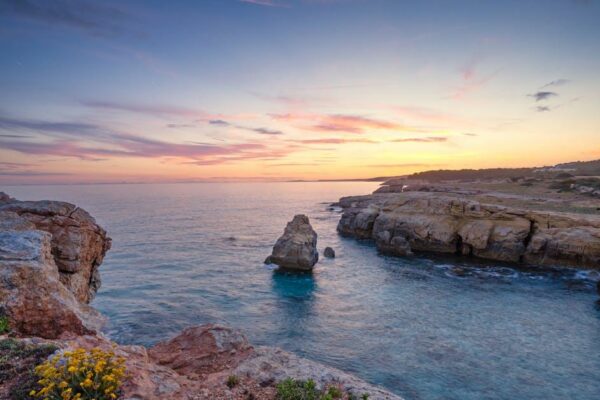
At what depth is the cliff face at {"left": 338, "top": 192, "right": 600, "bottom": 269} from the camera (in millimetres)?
44281

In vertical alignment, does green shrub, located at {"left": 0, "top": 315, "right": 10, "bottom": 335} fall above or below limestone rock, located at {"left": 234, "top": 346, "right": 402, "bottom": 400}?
above

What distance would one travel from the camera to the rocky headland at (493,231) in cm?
4441

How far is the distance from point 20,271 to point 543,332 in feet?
111

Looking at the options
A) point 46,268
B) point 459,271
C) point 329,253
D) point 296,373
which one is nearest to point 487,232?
point 459,271

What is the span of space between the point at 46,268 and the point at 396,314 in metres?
27.0

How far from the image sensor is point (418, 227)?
5716cm

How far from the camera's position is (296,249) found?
145 ft

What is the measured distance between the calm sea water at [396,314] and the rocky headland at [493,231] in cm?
371

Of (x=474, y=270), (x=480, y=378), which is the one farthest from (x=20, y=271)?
(x=474, y=270)

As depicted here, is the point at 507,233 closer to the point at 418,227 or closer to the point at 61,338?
the point at 418,227

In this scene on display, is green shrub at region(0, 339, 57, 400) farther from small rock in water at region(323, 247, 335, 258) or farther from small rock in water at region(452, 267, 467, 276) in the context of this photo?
small rock in water at region(323, 247, 335, 258)

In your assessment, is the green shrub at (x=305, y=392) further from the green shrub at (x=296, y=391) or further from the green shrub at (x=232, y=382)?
the green shrub at (x=232, y=382)

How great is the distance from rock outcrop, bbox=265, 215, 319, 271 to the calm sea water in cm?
201

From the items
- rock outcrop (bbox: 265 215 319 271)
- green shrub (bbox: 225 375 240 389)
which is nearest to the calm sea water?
rock outcrop (bbox: 265 215 319 271)
